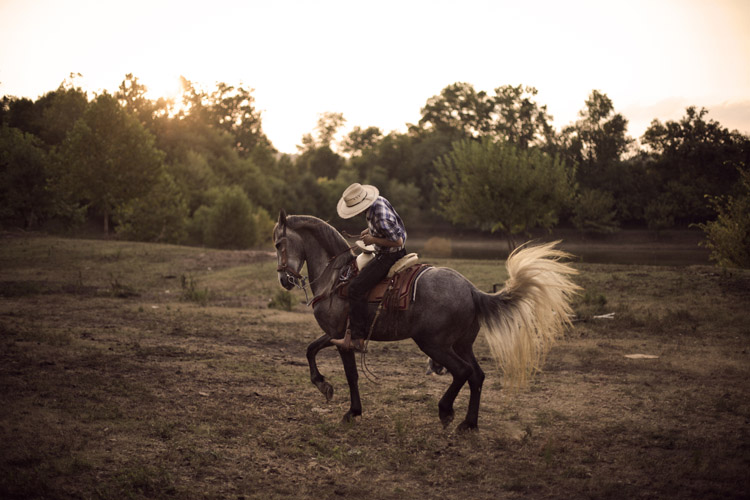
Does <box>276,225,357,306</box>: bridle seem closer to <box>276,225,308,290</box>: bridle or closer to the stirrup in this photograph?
<box>276,225,308,290</box>: bridle

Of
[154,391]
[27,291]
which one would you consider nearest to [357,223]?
[27,291]

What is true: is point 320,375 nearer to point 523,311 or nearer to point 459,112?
point 523,311

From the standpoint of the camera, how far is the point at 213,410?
7258 millimetres

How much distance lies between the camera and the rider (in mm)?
6613

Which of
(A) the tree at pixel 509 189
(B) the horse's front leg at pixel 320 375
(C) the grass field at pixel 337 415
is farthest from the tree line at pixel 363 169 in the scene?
(B) the horse's front leg at pixel 320 375

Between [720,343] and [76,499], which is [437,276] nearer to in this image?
[76,499]

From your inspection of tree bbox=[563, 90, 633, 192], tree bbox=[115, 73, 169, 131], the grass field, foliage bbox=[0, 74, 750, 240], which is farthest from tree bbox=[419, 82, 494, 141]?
the grass field

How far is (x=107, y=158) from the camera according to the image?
125 ft

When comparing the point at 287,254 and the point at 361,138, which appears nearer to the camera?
the point at 287,254

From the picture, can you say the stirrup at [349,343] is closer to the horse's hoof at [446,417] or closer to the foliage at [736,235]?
the horse's hoof at [446,417]

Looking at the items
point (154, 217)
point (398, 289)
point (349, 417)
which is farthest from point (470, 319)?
point (154, 217)

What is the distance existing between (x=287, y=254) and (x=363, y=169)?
255 feet

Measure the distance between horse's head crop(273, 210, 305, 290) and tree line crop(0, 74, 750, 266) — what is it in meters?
18.6

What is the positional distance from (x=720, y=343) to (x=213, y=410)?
1077cm
